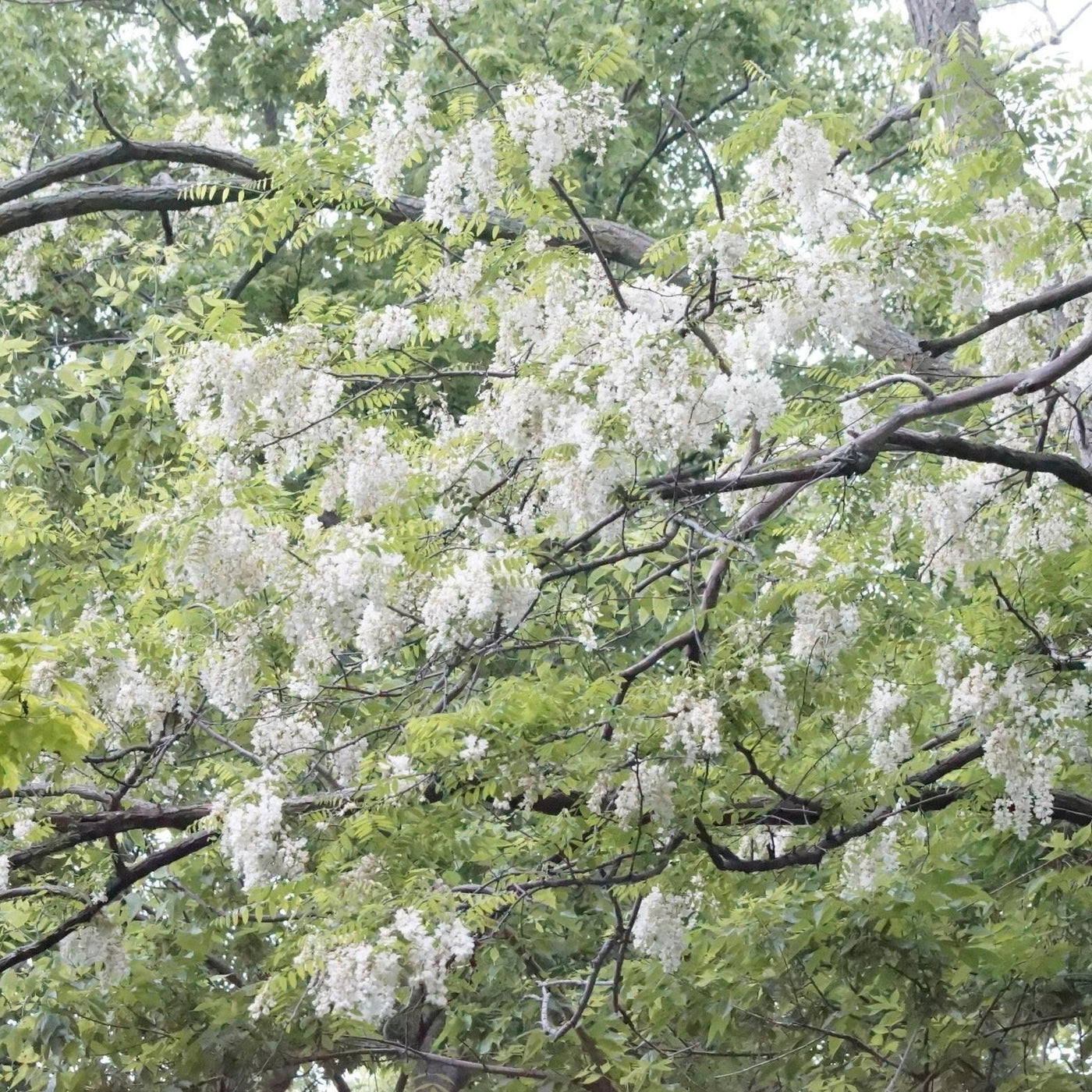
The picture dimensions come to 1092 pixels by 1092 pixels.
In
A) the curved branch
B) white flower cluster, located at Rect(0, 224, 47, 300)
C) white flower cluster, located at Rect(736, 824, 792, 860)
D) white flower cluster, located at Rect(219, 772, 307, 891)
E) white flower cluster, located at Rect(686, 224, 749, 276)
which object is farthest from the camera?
white flower cluster, located at Rect(0, 224, 47, 300)

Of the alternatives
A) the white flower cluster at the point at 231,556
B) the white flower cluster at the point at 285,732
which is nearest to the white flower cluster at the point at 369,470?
the white flower cluster at the point at 231,556

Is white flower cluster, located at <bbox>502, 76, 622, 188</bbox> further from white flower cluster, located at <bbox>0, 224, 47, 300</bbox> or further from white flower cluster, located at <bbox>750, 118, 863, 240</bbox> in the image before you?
white flower cluster, located at <bbox>0, 224, 47, 300</bbox>

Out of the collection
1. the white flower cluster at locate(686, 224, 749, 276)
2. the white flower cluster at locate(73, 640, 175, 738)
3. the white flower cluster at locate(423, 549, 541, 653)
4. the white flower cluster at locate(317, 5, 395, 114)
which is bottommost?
the white flower cluster at locate(423, 549, 541, 653)

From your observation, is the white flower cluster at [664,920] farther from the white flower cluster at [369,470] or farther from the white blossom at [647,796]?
the white flower cluster at [369,470]

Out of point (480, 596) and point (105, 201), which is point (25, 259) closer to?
point (105, 201)

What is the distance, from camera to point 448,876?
5.38 m

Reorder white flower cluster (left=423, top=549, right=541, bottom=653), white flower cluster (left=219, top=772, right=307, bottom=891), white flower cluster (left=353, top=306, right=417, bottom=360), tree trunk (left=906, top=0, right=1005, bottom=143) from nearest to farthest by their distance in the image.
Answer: white flower cluster (left=423, top=549, right=541, bottom=653) < white flower cluster (left=219, top=772, right=307, bottom=891) < tree trunk (left=906, top=0, right=1005, bottom=143) < white flower cluster (left=353, top=306, right=417, bottom=360)


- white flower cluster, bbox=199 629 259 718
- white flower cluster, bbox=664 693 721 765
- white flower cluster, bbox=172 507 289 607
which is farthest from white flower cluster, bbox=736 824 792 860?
white flower cluster, bbox=172 507 289 607

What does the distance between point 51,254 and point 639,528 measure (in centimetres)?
418

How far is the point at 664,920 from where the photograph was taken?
500 centimetres

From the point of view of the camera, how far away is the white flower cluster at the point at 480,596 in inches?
160

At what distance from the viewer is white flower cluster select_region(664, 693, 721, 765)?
411cm

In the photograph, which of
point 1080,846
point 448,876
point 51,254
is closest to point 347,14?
point 51,254

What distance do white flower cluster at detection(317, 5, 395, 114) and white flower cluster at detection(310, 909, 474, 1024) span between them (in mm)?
2839
